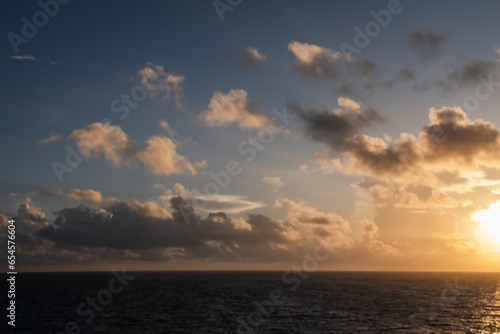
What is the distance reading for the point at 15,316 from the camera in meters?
79.8

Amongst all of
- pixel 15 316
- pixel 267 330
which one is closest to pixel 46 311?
pixel 15 316

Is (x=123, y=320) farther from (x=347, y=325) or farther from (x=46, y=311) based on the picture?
(x=347, y=325)

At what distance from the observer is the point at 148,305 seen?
→ 319ft


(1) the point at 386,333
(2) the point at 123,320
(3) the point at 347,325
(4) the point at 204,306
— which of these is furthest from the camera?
(4) the point at 204,306

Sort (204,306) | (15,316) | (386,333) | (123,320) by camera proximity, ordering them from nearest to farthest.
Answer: (386,333) < (123,320) < (15,316) < (204,306)

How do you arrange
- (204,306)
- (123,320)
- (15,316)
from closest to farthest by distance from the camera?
1. (123,320)
2. (15,316)
3. (204,306)

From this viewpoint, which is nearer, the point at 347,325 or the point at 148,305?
the point at 347,325

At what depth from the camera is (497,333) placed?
212 feet

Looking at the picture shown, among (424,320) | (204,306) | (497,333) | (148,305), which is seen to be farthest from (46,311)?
(497,333)

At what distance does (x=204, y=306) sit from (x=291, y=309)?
23040 mm

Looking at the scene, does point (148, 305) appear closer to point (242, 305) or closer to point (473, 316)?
point (242, 305)

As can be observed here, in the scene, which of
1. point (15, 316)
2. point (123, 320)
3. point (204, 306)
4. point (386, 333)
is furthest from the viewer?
point (204, 306)

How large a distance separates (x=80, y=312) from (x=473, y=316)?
301ft

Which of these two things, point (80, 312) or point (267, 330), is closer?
point (267, 330)
